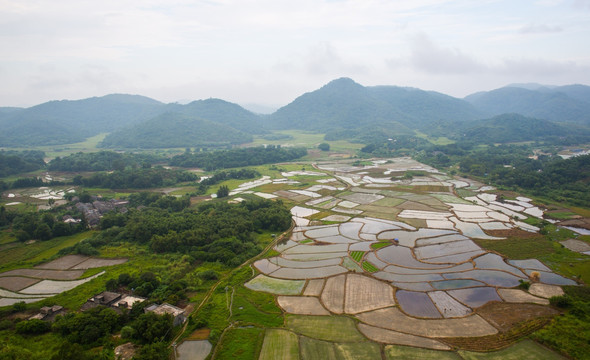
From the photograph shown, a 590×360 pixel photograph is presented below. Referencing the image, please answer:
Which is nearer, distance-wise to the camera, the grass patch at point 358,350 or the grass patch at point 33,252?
the grass patch at point 358,350

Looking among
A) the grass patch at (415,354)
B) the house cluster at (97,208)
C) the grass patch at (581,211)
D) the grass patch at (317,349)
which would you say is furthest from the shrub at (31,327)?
the grass patch at (581,211)

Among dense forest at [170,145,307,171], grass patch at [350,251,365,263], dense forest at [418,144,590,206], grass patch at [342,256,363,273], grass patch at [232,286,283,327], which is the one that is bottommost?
grass patch at [232,286,283,327]

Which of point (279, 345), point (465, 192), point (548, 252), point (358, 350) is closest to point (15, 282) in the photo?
point (279, 345)

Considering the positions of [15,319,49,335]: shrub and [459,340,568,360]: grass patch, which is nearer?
[459,340,568,360]: grass patch

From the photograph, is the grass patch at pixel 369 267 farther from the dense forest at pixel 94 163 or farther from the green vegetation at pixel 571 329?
the dense forest at pixel 94 163

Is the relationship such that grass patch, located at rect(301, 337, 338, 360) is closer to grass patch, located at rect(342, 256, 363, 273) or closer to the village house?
the village house

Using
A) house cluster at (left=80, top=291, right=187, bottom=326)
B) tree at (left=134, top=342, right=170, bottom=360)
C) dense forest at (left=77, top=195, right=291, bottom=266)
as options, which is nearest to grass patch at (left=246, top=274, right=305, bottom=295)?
dense forest at (left=77, top=195, right=291, bottom=266)

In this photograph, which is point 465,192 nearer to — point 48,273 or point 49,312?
point 49,312
